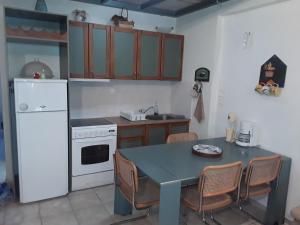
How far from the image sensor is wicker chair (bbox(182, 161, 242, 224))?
1869 millimetres

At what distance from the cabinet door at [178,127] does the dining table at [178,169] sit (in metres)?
0.86

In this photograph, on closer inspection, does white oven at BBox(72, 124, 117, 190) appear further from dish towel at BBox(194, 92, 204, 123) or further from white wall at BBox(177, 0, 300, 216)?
white wall at BBox(177, 0, 300, 216)

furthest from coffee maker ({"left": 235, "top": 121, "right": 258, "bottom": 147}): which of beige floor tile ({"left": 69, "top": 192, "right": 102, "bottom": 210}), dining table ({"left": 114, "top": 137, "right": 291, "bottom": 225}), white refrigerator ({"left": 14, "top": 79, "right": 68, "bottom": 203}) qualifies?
white refrigerator ({"left": 14, "top": 79, "right": 68, "bottom": 203})

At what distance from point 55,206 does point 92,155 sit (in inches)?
28.8

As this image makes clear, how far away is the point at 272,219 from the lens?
7.95 ft

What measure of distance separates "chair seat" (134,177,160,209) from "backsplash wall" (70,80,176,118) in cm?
164

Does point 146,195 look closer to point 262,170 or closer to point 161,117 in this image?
point 262,170

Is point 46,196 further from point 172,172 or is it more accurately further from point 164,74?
point 164,74

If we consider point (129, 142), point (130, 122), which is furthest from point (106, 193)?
Result: point (130, 122)

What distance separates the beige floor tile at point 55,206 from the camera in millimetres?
2621

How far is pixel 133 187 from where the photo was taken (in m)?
1.96

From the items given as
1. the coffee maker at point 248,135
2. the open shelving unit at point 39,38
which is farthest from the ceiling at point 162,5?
the coffee maker at point 248,135

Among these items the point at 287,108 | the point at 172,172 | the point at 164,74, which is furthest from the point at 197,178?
the point at 164,74

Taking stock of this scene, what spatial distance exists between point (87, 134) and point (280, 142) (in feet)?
7.37
